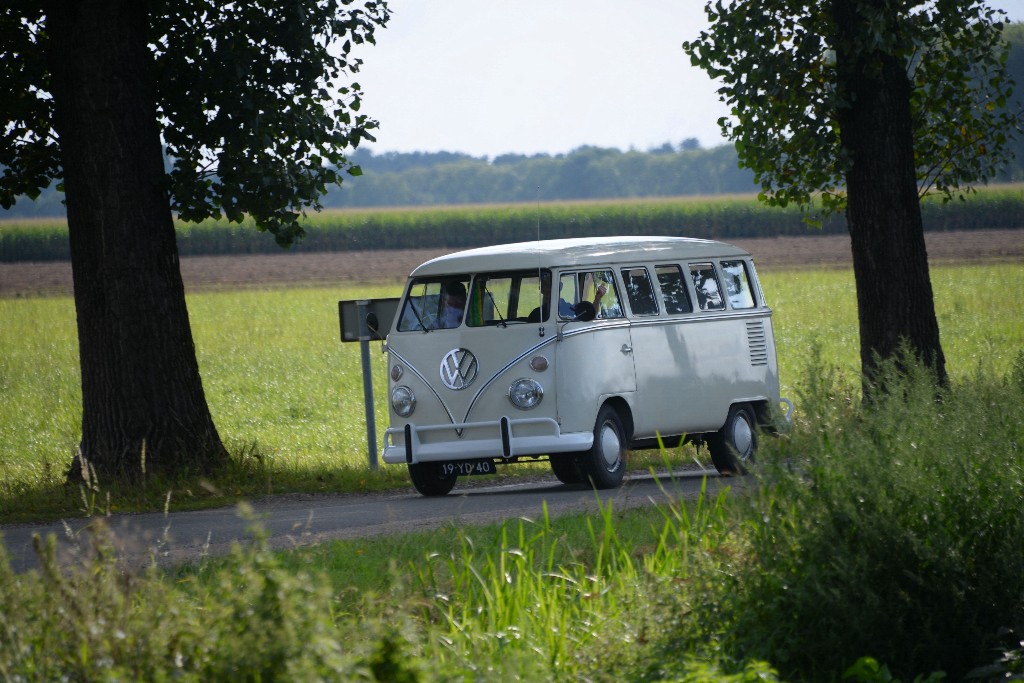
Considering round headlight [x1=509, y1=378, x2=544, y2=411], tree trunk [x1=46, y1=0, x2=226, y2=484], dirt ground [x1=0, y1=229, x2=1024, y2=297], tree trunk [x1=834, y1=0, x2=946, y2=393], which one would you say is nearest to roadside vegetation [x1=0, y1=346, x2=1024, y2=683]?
round headlight [x1=509, y1=378, x2=544, y2=411]

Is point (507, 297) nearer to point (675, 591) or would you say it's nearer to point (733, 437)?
point (733, 437)

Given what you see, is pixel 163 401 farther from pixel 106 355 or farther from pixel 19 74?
pixel 19 74

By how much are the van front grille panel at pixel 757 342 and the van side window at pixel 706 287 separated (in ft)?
1.64

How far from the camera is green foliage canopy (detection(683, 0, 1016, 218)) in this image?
18.8 meters

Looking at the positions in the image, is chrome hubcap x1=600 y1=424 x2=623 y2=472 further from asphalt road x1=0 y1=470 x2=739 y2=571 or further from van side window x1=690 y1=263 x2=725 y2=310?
van side window x1=690 y1=263 x2=725 y2=310

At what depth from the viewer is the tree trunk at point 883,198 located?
18.5 metres

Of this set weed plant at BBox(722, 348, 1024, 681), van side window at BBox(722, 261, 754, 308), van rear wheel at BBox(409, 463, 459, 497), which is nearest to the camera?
weed plant at BBox(722, 348, 1024, 681)

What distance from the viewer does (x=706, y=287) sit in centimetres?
1625

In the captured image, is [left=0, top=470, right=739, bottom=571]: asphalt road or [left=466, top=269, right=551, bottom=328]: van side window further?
[left=466, top=269, right=551, bottom=328]: van side window

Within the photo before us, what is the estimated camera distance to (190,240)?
75188 millimetres

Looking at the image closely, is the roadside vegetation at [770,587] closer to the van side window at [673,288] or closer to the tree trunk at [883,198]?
the van side window at [673,288]

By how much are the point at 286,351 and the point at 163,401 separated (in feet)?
72.8

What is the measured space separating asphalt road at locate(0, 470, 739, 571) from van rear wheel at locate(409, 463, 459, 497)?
0.50 ft

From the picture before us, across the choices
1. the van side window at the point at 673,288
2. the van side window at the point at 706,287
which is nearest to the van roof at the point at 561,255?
the van side window at the point at 673,288
